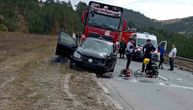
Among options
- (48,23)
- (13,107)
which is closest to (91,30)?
(13,107)

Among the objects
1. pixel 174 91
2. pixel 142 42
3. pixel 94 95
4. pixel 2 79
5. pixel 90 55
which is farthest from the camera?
pixel 142 42

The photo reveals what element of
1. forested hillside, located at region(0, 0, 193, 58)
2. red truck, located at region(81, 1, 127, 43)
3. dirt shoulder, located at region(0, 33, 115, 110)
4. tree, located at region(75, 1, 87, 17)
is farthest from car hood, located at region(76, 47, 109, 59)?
tree, located at region(75, 1, 87, 17)

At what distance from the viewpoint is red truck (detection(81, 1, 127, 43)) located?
29.7 m

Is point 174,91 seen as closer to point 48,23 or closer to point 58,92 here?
point 58,92

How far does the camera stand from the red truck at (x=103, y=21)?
29672 mm

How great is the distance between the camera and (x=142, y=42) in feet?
139

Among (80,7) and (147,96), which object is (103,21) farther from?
(80,7)

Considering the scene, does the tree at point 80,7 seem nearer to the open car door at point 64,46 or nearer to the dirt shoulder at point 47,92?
the open car door at point 64,46

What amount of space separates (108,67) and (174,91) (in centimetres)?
423

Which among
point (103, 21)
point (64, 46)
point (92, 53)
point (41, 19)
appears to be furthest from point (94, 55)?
point (41, 19)

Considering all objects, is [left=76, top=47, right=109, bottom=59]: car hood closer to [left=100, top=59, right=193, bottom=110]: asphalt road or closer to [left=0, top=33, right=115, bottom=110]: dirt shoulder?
[left=100, top=59, right=193, bottom=110]: asphalt road

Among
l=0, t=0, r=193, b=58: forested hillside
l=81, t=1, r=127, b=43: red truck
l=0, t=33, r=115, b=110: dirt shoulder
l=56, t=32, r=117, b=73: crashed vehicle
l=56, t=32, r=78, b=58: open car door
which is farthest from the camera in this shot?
l=0, t=0, r=193, b=58: forested hillside

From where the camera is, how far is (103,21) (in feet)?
98.1

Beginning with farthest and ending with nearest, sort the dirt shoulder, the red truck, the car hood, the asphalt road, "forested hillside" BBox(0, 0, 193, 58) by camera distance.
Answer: "forested hillside" BBox(0, 0, 193, 58)
the red truck
the car hood
the asphalt road
the dirt shoulder
